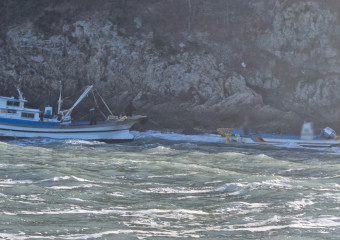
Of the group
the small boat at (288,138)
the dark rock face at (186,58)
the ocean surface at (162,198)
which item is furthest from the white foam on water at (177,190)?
the dark rock face at (186,58)

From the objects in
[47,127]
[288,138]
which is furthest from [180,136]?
[47,127]

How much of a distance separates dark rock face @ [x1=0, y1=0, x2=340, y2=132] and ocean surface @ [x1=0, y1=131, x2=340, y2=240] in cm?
2245

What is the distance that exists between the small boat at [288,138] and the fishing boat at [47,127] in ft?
30.3

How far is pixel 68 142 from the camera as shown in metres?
44.0

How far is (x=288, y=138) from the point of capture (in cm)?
4788

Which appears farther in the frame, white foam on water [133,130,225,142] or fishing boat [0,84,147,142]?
white foam on water [133,130,225,142]

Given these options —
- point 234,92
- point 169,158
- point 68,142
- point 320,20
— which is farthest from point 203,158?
point 320,20

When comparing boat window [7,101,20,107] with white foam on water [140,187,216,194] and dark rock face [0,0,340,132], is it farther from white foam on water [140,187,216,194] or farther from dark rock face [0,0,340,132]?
white foam on water [140,187,216,194]

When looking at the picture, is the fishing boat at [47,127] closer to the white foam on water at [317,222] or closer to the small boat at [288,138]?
the small boat at [288,138]

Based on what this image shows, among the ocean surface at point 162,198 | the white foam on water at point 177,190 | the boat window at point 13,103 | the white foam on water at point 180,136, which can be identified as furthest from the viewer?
the boat window at point 13,103

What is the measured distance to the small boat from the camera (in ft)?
156

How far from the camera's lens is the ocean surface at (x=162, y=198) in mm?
14953

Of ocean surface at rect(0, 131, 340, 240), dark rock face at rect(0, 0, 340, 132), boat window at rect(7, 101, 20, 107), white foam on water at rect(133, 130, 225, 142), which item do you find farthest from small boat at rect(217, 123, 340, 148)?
boat window at rect(7, 101, 20, 107)

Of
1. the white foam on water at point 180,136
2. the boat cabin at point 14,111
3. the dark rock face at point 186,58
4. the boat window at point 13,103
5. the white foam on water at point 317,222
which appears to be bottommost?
the white foam on water at point 317,222
